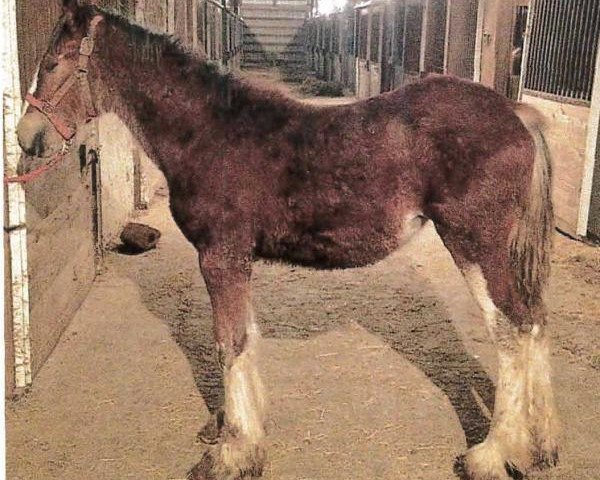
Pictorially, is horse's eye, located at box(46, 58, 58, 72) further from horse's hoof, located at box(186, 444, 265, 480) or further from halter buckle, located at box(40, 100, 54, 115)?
horse's hoof, located at box(186, 444, 265, 480)

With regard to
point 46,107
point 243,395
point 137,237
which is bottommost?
point 137,237

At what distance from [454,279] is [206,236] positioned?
265 cm

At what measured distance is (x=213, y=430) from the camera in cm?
262

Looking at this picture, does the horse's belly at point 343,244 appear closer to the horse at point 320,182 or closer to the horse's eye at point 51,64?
the horse at point 320,182

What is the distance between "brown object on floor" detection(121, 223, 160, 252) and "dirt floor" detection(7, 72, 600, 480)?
0.91 feet

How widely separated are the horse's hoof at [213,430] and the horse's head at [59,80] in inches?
46.7

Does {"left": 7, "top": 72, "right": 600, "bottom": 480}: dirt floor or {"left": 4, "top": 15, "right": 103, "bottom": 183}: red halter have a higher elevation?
{"left": 4, "top": 15, "right": 103, "bottom": 183}: red halter

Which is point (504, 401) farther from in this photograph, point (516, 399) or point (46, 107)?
point (46, 107)

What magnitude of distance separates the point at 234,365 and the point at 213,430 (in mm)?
383

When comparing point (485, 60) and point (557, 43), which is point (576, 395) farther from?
point (485, 60)

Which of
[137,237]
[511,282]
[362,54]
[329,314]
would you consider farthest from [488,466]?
[362,54]

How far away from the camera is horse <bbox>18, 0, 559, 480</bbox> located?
7.50ft

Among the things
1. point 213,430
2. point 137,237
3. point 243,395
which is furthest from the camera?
point 137,237

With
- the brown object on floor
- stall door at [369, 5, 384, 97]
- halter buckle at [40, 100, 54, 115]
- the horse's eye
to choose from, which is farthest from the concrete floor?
stall door at [369, 5, 384, 97]
